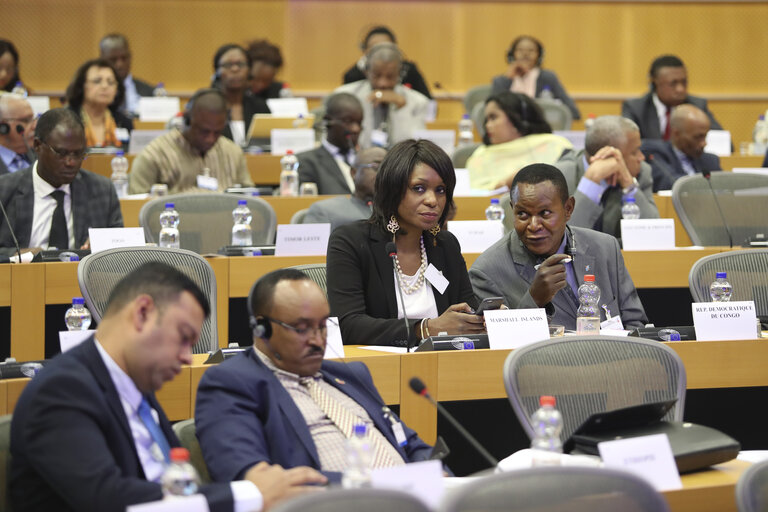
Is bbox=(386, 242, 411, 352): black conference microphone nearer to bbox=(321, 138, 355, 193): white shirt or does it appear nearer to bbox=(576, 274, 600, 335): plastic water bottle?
bbox=(576, 274, 600, 335): plastic water bottle

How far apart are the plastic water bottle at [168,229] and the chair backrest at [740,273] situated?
2160 millimetres

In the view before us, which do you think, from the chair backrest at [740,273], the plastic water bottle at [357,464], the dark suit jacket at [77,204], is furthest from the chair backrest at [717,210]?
the plastic water bottle at [357,464]

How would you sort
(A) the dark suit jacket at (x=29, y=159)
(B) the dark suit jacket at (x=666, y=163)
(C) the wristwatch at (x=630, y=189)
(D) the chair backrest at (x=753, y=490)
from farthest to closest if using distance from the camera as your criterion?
1. (B) the dark suit jacket at (x=666, y=163)
2. (A) the dark suit jacket at (x=29, y=159)
3. (C) the wristwatch at (x=630, y=189)
4. (D) the chair backrest at (x=753, y=490)

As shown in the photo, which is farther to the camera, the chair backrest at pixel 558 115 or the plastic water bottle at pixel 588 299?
the chair backrest at pixel 558 115

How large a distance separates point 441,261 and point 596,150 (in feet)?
6.64

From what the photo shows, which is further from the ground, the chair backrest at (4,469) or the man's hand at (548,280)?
the man's hand at (548,280)

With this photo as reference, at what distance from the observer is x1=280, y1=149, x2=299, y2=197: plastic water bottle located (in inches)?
250

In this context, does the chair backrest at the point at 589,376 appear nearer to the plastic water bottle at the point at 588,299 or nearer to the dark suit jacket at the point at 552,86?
the plastic water bottle at the point at 588,299

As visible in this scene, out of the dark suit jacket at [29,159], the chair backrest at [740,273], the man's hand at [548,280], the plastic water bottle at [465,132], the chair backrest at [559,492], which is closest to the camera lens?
the chair backrest at [559,492]

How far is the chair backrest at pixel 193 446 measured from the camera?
8.21 feet

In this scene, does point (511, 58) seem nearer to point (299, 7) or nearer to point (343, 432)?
point (299, 7)

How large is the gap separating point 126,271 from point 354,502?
87.7 inches

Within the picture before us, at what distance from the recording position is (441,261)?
3783 millimetres

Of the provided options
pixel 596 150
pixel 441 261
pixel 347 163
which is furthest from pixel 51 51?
pixel 441 261
